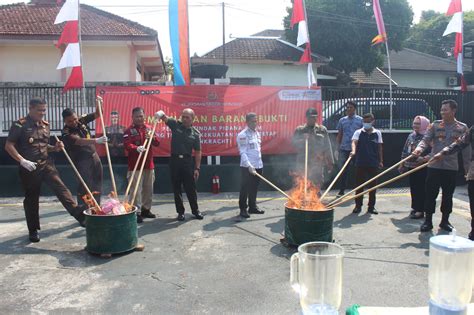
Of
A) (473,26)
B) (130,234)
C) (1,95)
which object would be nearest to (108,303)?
(130,234)

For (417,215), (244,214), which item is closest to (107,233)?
(244,214)

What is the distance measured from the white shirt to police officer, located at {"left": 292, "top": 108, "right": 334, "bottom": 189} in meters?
0.68

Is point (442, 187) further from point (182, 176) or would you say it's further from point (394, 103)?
point (394, 103)

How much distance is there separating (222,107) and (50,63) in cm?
952

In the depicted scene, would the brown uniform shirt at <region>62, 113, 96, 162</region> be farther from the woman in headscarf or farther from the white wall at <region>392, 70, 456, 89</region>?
the white wall at <region>392, 70, 456, 89</region>

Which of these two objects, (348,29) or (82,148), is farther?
(348,29)

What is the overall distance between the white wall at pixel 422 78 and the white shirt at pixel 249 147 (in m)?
32.0

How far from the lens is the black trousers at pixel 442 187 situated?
247 inches

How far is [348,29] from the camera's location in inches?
1057

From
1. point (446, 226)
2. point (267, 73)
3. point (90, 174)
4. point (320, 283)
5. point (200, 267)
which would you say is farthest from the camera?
point (267, 73)

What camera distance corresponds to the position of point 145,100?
9328 mm

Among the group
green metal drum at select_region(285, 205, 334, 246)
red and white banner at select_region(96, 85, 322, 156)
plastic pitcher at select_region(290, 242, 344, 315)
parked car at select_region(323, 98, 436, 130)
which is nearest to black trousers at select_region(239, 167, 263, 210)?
green metal drum at select_region(285, 205, 334, 246)

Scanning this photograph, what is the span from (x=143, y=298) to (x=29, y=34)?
1348 cm

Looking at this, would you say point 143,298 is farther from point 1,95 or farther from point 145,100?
point 1,95
